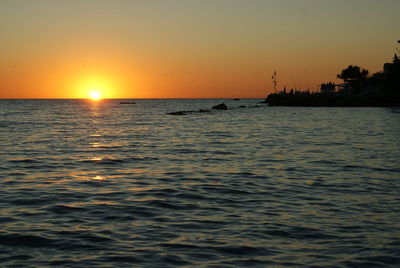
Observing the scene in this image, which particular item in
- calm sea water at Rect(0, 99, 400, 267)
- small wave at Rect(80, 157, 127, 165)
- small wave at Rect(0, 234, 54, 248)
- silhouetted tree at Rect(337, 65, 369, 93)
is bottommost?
small wave at Rect(80, 157, 127, 165)

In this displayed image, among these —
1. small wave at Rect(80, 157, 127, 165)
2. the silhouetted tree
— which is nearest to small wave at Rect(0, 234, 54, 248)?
small wave at Rect(80, 157, 127, 165)

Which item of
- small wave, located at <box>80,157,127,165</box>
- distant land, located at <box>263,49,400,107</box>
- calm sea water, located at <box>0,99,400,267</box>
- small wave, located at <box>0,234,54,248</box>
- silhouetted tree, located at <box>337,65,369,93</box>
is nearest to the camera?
calm sea water, located at <box>0,99,400,267</box>

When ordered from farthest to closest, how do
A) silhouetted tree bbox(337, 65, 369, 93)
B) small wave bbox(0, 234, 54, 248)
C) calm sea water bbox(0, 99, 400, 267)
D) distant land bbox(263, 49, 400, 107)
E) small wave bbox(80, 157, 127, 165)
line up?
silhouetted tree bbox(337, 65, 369, 93), distant land bbox(263, 49, 400, 107), small wave bbox(80, 157, 127, 165), small wave bbox(0, 234, 54, 248), calm sea water bbox(0, 99, 400, 267)

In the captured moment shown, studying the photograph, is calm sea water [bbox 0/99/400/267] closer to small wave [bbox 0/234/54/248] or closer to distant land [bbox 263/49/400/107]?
small wave [bbox 0/234/54/248]

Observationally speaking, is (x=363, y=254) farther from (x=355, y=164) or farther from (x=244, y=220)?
(x=355, y=164)

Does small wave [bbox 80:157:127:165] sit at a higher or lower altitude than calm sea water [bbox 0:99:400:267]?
lower

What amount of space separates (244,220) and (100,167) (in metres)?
11.2

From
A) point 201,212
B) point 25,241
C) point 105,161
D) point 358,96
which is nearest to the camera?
point 25,241

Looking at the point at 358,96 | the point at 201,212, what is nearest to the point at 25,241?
the point at 201,212

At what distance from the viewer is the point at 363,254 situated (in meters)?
8.63

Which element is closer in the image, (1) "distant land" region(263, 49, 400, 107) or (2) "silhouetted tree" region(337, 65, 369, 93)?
(1) "distant land" region(263, 49, 400, 107)

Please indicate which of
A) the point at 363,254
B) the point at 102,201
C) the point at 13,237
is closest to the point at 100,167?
the point at 102,201

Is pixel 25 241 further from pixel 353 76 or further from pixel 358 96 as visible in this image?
pixel 353 76

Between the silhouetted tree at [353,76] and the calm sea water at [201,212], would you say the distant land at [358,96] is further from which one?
the calm sea water at [201,212]
